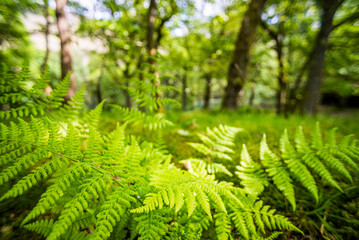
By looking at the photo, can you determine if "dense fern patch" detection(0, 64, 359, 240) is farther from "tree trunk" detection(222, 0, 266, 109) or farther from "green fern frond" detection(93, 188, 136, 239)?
"tree trunk" detection(222, 0, 266, 109)

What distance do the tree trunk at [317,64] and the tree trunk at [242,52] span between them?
1.96 metres

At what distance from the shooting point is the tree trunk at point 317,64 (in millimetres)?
4496

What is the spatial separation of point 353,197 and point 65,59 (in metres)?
5.24

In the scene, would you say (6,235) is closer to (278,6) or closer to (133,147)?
(133,147)

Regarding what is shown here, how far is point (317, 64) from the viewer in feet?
15.9

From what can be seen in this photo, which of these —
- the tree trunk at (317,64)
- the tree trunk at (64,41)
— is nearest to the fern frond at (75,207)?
the tree trunk at (64,41)

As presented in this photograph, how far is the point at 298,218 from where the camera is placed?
1477mm

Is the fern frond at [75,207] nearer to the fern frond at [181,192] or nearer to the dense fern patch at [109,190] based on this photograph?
the dense fern patch at [109,190]

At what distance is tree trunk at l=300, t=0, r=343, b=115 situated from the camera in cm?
450

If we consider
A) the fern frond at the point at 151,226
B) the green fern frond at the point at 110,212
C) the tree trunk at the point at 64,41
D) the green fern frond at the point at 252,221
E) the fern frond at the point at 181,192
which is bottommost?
the green fern frond at the point at 252,221

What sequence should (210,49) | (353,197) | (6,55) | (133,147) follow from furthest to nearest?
(210,49) < (6,55) < (353,197) < (133,147)

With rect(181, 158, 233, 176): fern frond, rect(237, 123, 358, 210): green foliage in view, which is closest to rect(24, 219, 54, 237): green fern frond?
rect(181, 158, 233, 176): fern frond

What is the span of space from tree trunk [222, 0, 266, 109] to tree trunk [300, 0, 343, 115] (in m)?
1.96

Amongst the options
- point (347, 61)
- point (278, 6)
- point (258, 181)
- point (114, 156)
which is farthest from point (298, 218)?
point (278, 6)
